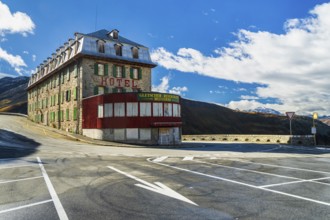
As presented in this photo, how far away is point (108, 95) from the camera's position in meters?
33.5

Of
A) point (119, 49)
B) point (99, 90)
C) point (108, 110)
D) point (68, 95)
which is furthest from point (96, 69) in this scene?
point (108, 110)

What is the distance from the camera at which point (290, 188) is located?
8.53 metres

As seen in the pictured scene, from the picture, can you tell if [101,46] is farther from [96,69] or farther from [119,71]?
[119,71]

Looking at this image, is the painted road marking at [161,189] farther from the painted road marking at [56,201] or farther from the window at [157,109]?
Result: the window at [157,109]

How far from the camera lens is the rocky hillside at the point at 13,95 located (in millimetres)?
103481

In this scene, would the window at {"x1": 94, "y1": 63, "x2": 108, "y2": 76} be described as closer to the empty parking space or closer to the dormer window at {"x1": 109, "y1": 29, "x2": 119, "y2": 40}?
the dormer window at {"x1": 109, "y1": 29, "x2": 119, "y2": 40}

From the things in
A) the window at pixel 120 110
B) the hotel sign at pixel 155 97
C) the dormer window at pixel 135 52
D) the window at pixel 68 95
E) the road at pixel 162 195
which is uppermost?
the dormer window at pixel 135 52

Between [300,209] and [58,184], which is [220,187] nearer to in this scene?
[300,209]

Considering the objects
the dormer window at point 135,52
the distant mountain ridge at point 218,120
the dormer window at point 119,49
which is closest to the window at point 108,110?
the dormer window at point 119,49

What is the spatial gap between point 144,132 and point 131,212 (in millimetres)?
26913

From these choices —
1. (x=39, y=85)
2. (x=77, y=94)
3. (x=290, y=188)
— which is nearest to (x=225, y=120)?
(x=39, y=85)

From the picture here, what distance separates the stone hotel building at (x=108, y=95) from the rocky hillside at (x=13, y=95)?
60008mm

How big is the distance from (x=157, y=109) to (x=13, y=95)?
124707 mm

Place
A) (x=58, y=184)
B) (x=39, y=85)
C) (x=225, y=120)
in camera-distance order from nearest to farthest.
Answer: (x=58, y=184) < (x=39, y=85) < (x=225, y=120)
